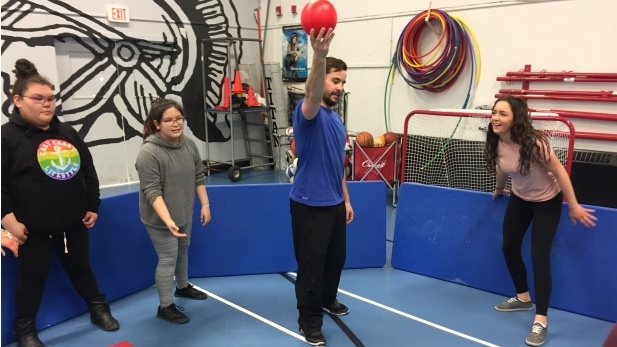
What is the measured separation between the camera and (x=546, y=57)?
4.99 metres

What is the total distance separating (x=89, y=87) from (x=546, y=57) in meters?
5.89

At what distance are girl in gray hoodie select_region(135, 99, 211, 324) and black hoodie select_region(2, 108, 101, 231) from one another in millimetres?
371

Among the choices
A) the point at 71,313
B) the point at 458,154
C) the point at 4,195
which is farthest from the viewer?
the point at 458,154

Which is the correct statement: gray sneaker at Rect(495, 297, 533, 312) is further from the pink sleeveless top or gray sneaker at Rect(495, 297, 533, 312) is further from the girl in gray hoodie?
the girl in gray hoodie

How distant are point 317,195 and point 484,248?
1.69 metres

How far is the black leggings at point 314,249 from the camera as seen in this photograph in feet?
8.45

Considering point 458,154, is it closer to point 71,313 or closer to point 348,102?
point 348,102

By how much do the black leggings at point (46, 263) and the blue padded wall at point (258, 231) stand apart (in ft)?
2.96

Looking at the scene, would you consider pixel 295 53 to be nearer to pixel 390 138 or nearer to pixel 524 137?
pixel 390 138

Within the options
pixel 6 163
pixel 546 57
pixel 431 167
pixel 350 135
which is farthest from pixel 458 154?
pixel 6 163

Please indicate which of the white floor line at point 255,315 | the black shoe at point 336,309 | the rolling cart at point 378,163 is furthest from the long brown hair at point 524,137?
the rolling cart at point 378,163

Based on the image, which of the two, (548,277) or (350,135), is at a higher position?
(350,135)

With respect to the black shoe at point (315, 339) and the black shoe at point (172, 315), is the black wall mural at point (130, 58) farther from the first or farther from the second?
the black shoe at point (315, 339)

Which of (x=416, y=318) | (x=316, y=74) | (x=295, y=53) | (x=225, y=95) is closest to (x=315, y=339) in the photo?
(x=416, y=318)
